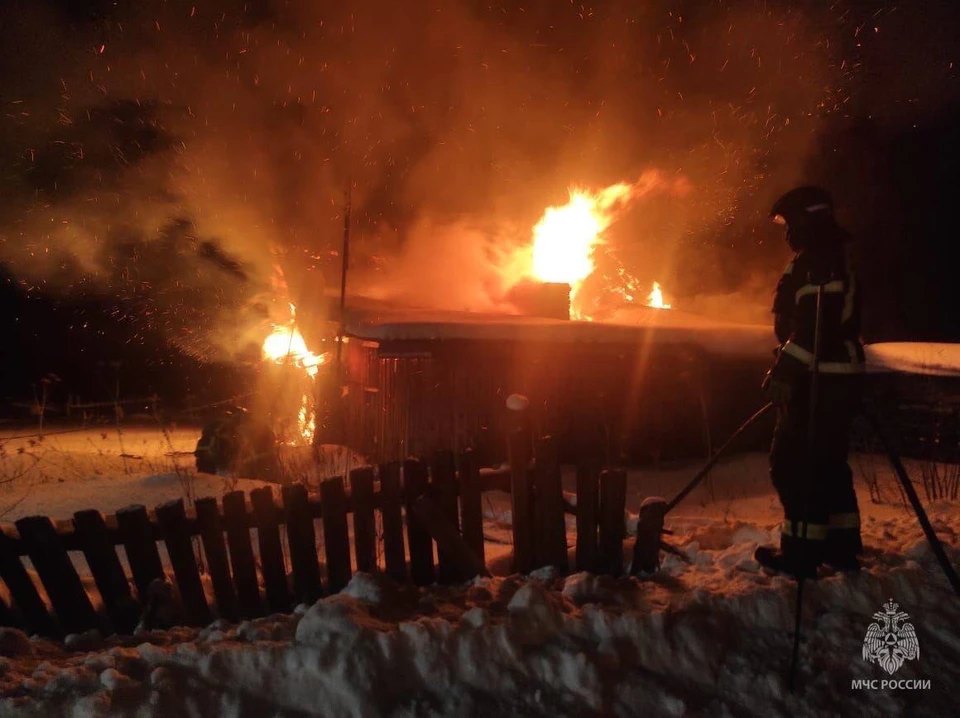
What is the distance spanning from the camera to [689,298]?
1831cm

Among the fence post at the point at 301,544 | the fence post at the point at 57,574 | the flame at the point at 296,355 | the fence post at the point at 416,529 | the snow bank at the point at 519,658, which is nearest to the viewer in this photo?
the snow bank at the point at 519,658

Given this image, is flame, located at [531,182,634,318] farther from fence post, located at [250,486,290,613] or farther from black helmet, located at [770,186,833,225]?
fence post, located at [250,486,290,613]

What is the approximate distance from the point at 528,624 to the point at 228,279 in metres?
15.4

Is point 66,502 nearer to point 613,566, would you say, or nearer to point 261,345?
point 613,566

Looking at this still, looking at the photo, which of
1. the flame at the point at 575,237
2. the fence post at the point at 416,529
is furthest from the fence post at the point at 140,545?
the flame at the point at 575,237

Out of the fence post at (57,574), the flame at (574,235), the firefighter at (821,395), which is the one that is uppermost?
the flame at (574,235)

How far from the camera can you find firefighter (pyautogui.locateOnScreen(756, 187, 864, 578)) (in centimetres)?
414

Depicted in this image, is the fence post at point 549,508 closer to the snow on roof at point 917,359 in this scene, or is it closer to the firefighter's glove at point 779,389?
the firefighter's glove at point 779,389

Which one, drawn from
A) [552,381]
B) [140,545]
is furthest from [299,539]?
[552,381]

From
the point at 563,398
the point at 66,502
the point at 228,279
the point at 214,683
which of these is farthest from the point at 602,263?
the point at 214,683

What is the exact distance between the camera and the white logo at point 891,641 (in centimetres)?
336

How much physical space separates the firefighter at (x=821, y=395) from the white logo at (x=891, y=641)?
1.40 feet

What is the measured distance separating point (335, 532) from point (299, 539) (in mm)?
207

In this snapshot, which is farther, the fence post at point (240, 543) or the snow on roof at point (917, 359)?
the snow on roof at point (917, 359)
